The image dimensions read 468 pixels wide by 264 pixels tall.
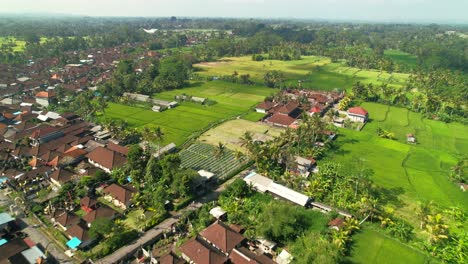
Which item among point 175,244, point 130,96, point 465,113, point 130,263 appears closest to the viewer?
point 130,263

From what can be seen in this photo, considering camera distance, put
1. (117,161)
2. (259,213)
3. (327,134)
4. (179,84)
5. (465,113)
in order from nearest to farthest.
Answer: (259,213) < (117,161) < (327,134) < (465,113) < (179,84)

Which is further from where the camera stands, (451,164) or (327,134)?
(327,134)

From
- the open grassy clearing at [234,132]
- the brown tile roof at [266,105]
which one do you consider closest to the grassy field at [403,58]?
the brown tile roof at [266,105]

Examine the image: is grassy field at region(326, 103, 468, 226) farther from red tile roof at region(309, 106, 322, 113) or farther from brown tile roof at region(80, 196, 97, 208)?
brown tile roof at region(80, 196, 97, 208)

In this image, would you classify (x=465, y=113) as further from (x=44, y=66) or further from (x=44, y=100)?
(x=44, y=66)

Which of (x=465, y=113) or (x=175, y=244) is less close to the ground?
(x=465, y=113)

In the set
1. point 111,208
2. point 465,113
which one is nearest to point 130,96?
point 111,208

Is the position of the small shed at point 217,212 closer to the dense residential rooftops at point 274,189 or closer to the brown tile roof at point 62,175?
the dense residential rooftops at point 274,189
